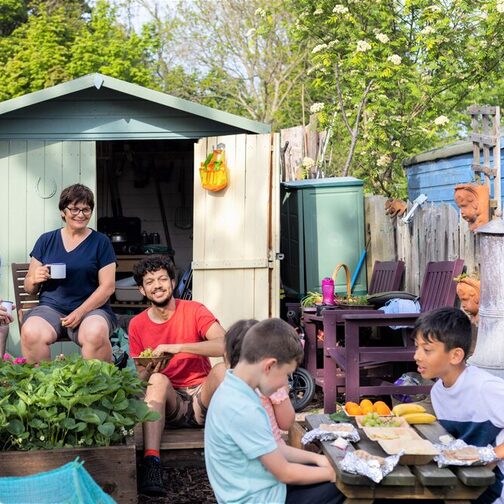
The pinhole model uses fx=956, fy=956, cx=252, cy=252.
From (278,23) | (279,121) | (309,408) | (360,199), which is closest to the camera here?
(309,408)

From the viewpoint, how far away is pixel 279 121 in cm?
2252

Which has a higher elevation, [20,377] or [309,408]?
[20,377]

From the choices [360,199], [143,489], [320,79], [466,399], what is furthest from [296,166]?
[466,399]

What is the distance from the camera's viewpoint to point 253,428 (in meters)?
3.18

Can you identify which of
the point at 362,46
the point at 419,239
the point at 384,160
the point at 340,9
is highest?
the point at 340,9

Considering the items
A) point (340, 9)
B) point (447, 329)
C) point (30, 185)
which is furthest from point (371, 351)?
point (340, 9)

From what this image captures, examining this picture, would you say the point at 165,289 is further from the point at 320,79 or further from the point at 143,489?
the point at 320,79

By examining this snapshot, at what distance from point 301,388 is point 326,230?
2.13 meters

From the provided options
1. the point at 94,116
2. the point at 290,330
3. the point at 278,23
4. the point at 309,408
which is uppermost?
the point at 278,23

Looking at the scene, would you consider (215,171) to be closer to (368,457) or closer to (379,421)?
(379,421)

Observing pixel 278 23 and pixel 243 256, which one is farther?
pixel 278 23

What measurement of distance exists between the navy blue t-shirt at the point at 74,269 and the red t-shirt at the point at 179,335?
27.7 inches

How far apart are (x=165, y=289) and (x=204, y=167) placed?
10.7 ft

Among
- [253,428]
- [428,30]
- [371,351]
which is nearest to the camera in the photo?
[253,428]
